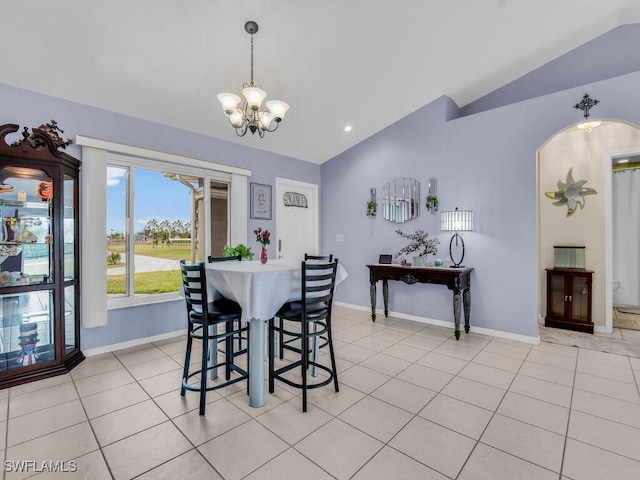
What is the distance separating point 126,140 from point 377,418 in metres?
3.65

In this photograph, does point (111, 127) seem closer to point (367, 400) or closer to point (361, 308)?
point (367, 400)

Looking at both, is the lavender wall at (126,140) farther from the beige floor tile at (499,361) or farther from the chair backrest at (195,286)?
the beige floor tile at (499,361)

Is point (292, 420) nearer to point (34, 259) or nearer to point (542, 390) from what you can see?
point (542, 390)

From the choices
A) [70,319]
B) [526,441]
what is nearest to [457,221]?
[526,441]

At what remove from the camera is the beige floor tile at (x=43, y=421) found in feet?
6.17

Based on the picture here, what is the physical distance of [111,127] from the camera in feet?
10.6

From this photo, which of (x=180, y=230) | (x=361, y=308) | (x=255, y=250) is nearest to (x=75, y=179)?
(x=180, y=230)

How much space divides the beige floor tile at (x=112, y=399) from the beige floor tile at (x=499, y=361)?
3.05 metres

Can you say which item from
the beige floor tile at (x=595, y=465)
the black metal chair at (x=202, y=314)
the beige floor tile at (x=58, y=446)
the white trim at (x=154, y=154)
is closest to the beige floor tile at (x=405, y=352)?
the beige floor tile at (x=595, y=465)

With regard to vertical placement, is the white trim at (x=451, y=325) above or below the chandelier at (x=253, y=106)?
below

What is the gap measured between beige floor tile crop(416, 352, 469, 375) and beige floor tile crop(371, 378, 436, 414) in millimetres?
483

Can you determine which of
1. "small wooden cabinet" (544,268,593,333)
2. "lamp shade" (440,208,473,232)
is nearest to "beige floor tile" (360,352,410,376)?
"lamp shade" (440,208,473,232)

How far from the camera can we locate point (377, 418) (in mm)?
2055

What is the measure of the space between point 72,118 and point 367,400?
3790 millimetres
